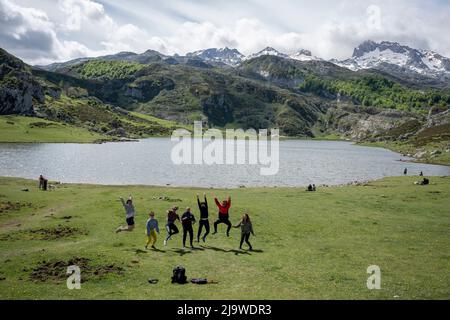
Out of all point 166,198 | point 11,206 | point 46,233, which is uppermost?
point 166,198

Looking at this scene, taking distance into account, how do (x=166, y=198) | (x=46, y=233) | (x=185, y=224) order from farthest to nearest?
(x=166, y=198) → (x=46, y=233) → (x=185, y=224)

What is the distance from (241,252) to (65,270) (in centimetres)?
1401

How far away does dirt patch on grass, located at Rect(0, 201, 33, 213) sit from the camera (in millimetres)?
46188

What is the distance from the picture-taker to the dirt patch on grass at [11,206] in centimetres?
4619

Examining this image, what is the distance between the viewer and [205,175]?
107125 mm

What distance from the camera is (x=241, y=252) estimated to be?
33375 mm

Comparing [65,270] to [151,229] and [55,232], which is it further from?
[55,232]

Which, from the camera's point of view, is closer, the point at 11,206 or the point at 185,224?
the point at 185,224

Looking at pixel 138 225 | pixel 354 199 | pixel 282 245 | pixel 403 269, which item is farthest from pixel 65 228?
pixel 354 199

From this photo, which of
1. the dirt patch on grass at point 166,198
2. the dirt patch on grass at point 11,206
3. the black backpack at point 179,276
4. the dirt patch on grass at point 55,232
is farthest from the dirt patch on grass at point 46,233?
the dirt patch on grass at point 166,198

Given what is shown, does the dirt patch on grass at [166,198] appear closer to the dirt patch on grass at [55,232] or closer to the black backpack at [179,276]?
the dirt patch on grass at [55,232]

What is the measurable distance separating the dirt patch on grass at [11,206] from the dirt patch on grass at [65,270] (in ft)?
70.4

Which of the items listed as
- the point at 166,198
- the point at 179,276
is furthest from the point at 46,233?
the point at 166,198
